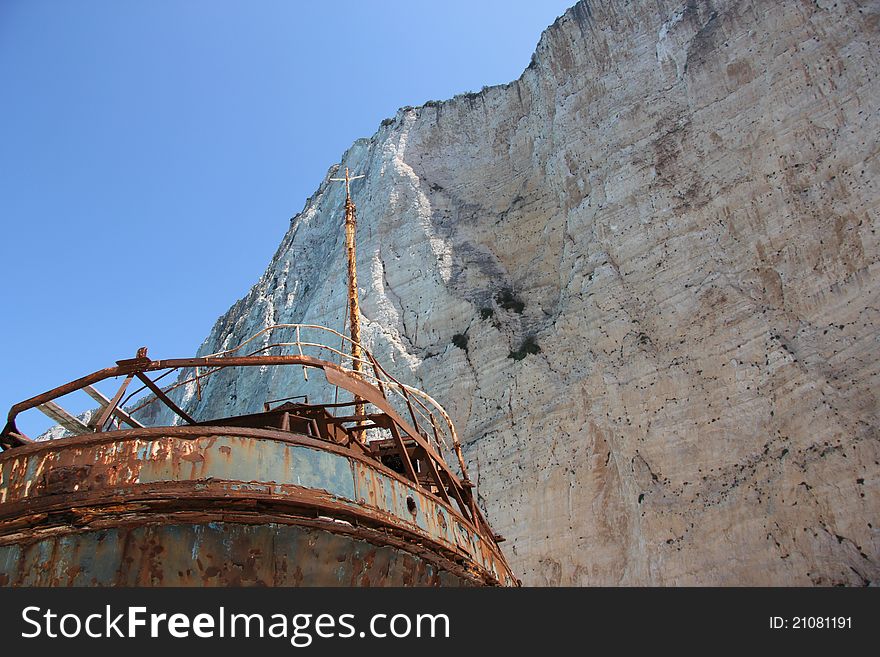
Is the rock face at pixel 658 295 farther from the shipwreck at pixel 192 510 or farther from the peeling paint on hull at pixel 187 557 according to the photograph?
the peeling paint on hull at pixel 187 557

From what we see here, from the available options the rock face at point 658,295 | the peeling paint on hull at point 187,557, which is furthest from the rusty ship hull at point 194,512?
the rock face at point 658,295

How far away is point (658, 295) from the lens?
27547 millimetres

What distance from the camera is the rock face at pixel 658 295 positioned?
2244cm

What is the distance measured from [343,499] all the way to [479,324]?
23073mm

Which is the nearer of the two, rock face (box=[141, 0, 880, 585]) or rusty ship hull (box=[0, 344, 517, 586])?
rusty ship hull (box=[0, 344, 517, 586])

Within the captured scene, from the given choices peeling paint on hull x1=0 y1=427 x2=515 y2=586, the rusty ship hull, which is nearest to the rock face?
the rusty ship hull

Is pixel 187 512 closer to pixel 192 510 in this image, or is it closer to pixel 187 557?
pixel 192 510

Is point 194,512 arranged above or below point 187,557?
above

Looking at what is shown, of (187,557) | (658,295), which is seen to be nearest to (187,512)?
(187,557)

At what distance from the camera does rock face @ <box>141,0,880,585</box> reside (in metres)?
22.4

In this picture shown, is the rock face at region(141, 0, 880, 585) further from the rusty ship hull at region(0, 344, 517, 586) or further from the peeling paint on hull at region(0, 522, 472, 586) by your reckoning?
the peeling paint on hull at region(0, 522, 472, 586)

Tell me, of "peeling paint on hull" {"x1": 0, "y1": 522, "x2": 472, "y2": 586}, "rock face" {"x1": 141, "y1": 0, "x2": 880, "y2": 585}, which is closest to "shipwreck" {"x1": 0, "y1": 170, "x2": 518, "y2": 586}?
"peeling paint on hull" {"x1": 0, "y1": 522, "x2": 472, "y2": 586}

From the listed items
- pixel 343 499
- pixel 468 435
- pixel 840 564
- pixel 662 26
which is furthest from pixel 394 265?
pixel 343 499

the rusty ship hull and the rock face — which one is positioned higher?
the rock face
